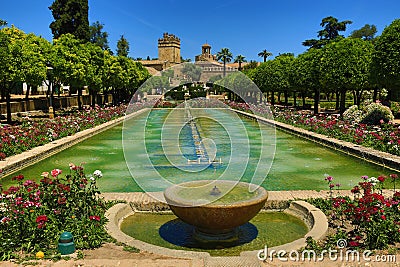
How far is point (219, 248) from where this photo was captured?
14.9ft

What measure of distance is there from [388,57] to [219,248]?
39.3ft

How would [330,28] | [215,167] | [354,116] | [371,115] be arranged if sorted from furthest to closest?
[330,28] < [354,116] < [371,115] < [215,167]

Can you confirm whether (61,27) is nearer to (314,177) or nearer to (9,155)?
(9,155)

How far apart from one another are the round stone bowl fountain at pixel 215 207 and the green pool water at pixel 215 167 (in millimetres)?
2480

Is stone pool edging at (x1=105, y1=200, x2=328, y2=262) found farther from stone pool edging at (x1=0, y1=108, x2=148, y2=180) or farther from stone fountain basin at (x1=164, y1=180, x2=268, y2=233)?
stone pool edging at (x1=0, y1=108, x2=148, y2=180)

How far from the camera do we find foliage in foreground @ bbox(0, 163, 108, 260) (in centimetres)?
417

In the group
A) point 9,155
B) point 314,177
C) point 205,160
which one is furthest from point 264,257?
point 9,155

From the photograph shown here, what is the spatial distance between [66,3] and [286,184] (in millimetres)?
39632

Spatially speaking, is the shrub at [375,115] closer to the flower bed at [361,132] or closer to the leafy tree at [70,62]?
the flower bed at [361,132]

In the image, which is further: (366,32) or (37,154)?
(366,32)

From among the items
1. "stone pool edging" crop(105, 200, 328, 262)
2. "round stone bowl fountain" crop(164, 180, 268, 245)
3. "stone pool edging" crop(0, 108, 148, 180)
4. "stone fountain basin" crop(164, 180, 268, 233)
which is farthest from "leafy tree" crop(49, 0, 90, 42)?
"stone fountain basin" crop(164, 180, 268, 233)

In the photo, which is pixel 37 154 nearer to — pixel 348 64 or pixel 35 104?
pixel 348 64

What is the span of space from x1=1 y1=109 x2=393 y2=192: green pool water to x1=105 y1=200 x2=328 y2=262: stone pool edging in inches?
68.6

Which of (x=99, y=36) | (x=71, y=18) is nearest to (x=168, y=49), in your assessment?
(x=99, y=36)
